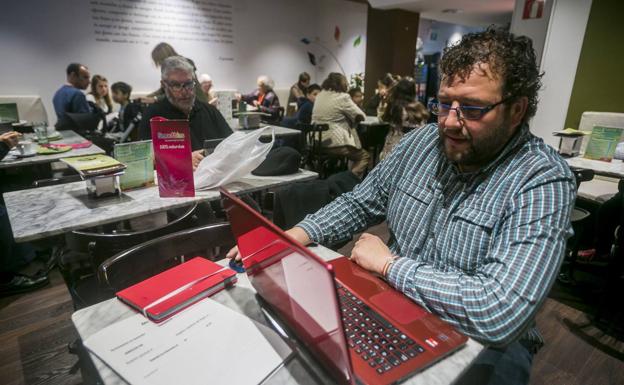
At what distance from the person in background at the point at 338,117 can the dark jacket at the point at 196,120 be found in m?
1.98

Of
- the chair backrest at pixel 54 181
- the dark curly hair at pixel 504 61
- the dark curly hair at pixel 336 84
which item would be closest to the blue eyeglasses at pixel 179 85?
the chair backrest at pixel 54 181

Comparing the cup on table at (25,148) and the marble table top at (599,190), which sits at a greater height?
the cup on table at (25,148)

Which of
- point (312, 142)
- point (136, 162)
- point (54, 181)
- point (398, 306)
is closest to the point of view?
point (398, 306)

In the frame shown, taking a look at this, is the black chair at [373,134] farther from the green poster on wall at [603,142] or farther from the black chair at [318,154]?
the green poster on wall at [603,142]

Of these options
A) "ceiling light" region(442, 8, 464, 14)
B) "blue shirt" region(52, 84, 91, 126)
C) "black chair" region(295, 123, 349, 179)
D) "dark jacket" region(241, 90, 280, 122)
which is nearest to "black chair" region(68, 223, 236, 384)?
"black chair" region(295, 123, 349, 179)

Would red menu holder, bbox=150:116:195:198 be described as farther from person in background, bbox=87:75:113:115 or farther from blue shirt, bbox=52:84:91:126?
person in background, bbox=87:75:113:115

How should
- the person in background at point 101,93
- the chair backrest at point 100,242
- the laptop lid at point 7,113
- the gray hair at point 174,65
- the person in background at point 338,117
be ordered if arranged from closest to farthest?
the chair backrest at point 100,242 → the gray hair at point 174,65 → the laptop lid at point 7,113 → the person in background at point 338,117 → the person in background at point 101,93

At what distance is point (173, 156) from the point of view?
1466 millimetres

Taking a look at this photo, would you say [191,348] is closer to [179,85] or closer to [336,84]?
[179,85]

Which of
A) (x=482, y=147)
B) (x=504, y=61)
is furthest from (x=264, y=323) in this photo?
(x=504, y=61)

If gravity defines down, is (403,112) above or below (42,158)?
above

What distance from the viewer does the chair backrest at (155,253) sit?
96 cm

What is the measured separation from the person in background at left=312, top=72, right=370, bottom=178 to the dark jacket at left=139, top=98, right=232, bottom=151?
6.51ft

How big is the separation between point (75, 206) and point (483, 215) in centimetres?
154
